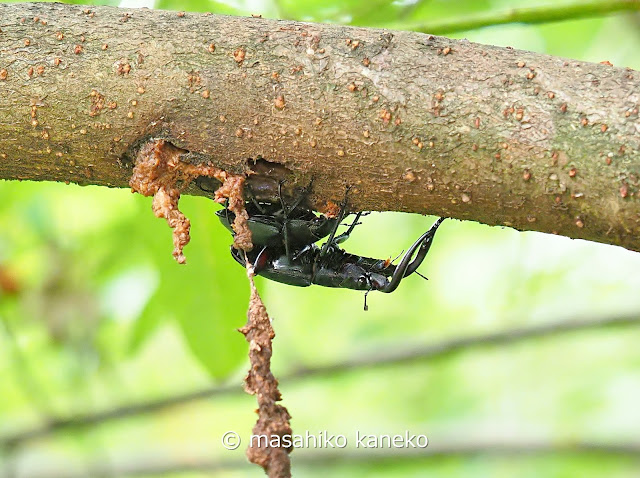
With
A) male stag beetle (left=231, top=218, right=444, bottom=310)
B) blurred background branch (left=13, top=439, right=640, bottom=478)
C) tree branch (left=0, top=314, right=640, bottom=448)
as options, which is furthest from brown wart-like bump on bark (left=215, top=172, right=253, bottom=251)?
blurred background branch (left=13, top=439, right=640, bottom=478)

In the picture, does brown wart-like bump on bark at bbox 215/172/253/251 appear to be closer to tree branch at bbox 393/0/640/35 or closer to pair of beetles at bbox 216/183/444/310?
pair of beetles at bbox 216/183/444/310

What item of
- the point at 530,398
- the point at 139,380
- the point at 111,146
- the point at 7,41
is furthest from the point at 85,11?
the point at 530,398

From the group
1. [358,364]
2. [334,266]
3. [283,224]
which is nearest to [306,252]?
[334,266]

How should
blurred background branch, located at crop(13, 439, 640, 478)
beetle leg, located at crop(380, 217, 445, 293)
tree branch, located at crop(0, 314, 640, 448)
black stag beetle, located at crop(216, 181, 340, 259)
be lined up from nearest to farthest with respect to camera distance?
1. black stag beetle, located at crop(216, 181, 340, 259)
2. beetle leg, located at crop(380, 217, 445, 293)
3. tree branch, located at crop(0, 314, 640, 448)
4. blurred background branch, located at crop(13, 439, 640, 478)

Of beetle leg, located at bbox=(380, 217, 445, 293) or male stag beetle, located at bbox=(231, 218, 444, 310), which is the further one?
beetle leg, located at bbox=(380, 217, 445, 293)

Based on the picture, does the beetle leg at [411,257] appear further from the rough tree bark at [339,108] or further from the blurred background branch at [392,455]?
the blurred background branch at [392,455]

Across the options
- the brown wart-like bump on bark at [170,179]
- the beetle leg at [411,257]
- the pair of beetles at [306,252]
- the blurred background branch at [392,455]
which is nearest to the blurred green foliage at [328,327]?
the blurred background branch at [392,455]
